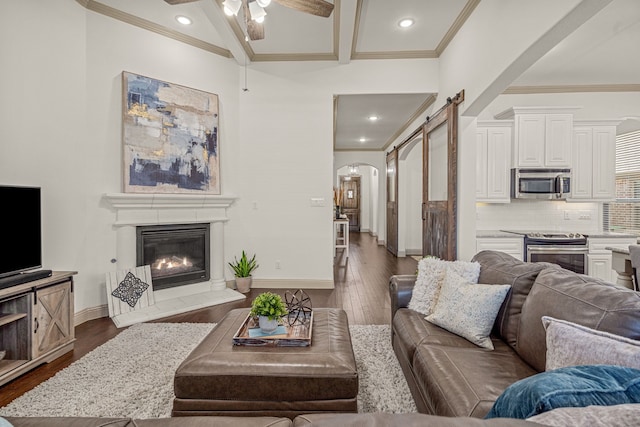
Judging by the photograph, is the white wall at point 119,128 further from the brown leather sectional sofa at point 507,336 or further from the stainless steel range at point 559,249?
the brown leather sectional sofa at point 507,336

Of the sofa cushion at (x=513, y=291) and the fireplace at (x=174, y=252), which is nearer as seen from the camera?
the sofa cushion at (x=513, y=291)

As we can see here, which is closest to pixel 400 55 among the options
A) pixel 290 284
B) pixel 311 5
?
pixel 311 5

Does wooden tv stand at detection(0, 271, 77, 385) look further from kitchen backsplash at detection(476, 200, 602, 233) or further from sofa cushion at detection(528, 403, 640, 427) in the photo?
kitchen backsplash at detection(476, 200, 602, 233)

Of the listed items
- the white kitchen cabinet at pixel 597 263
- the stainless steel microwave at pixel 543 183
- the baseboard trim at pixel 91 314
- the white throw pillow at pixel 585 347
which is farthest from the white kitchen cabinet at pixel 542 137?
the baseboard trim at pixel 91 314

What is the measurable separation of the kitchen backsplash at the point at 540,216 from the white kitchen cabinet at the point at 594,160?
0.92 feet

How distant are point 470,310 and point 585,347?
2.45ft

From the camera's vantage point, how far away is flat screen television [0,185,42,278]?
217 cm

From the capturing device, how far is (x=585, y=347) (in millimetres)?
1046

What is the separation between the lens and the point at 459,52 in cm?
342

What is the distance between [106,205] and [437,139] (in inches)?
169

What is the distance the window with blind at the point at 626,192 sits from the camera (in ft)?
14.6

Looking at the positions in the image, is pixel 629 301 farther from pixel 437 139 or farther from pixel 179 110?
pixel 179 110

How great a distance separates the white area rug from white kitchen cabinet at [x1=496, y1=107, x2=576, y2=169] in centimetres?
322

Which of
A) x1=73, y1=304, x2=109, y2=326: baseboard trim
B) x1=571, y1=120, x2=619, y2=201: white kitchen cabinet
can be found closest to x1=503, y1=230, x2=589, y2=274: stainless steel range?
x1=571, y1=120, x2=619, y2=201: white kitchen cabinet
